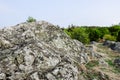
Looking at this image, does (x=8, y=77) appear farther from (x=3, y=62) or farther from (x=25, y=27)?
(x=25, y=27)

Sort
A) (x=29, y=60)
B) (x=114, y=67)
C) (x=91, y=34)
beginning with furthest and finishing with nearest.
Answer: (x=91, y=34), (x=114, y=67), (x=29, y=60)

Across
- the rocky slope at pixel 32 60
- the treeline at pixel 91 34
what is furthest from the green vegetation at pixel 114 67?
the treeline at pixel 91 34

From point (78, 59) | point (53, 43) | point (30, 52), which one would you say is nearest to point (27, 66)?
point (30, 52)

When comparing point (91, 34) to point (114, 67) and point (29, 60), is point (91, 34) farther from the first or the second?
point (29, 60)

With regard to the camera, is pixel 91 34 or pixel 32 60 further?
pixel 91 34

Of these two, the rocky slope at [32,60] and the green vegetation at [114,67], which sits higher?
the rocky slope at [32,60]

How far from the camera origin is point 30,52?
48.5ft

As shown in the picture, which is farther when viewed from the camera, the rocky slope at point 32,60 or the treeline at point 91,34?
the treeline at point 91,34

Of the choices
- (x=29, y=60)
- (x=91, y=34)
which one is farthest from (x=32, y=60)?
(x=91, y=34)

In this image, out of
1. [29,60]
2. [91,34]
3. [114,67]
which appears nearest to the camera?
[29,60]

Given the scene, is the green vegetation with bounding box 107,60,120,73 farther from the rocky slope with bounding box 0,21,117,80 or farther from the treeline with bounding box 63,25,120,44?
the treeline with bounding box 63,25,120,44

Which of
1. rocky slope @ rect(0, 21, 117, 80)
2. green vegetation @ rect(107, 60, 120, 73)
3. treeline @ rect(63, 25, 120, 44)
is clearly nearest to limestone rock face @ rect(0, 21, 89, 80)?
rocky slope @ rect(0, 21, 117, 80)

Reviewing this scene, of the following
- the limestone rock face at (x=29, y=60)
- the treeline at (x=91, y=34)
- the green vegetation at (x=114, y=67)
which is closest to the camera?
the limestone rock face at (x=29, y=60)

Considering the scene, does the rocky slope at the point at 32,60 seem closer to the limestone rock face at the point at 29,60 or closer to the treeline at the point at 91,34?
the limestone rock face at the point at 29,60
